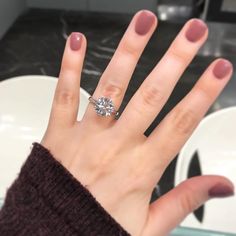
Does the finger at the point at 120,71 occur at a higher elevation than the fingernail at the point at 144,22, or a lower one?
lower

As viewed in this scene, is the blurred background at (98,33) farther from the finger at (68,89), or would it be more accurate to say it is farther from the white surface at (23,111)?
the finger at (68,89)

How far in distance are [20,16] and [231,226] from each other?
853 millimetres

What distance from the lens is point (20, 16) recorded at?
1156mm

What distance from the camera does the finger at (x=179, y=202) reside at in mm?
429

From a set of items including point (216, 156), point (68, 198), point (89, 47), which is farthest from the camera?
point (89, 47)

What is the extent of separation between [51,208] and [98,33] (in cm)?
75

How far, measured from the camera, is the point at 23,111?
87cm

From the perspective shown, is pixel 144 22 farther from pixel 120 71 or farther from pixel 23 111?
pixel 23 111

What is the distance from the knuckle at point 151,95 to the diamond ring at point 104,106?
4 cm

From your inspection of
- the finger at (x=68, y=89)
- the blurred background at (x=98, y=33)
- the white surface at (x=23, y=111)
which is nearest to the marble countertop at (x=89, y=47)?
the blurred background at (x=98, y=33)

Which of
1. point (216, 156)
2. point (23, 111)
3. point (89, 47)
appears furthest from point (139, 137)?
point (89, 47)

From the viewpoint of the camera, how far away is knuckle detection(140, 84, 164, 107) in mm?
470

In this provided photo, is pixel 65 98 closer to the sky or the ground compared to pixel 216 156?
closer to the sky

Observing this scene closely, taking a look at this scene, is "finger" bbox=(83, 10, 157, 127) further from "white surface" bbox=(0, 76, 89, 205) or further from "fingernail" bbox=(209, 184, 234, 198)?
"white surface" bbox=(0, 76, 89, 205)
